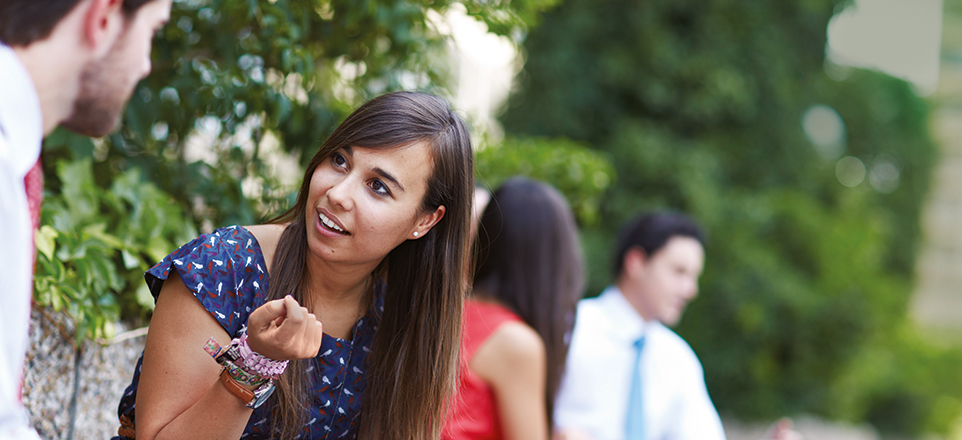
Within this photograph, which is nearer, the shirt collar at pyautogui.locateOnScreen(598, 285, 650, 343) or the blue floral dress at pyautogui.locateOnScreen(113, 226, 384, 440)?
the blue floral dress at pyautogui.locateOnScreen(113, 226, 384, 440)

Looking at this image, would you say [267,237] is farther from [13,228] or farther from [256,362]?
[13,228]

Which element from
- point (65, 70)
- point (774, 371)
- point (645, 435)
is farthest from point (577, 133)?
point (65, 70)

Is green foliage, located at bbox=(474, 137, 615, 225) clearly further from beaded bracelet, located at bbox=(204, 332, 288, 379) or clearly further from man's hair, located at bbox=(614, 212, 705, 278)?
beaded bracelet, located at bbox=(204, 332, 288, 379)

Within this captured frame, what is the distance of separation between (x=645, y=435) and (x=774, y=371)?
425 centimetres

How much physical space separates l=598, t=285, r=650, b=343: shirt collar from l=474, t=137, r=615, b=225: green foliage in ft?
1.62

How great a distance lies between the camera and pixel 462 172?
199cm

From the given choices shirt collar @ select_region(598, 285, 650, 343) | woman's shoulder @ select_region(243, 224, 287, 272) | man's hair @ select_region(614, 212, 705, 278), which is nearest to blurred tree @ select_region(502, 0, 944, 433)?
man's hair @ select_region(614, 212, 705, 278)

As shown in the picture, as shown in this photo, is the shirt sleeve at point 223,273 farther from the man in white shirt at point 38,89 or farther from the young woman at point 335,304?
the man in white shirt at point 38,89

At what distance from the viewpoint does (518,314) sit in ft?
9.55

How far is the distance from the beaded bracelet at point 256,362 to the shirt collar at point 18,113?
0.58 metres

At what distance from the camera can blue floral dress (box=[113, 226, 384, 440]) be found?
5.57 feet

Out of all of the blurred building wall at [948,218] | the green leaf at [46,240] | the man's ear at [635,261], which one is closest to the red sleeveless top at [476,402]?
the green leaf at [46,240]

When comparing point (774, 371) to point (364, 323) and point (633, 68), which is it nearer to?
point (633, 68)

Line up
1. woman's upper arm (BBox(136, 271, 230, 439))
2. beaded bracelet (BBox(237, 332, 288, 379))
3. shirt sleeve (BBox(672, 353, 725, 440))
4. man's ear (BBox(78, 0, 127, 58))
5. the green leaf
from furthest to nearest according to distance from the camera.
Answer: shirt sleeve (BBox(672, 353, 725, 440)) < the green leaf < woman's upper arm (BBox(136, 271, 230, 439)) < beaded bracelet (BBox(237, 332, 288, 379)) < man's ear (BBox(78, 0, 127, 58))
